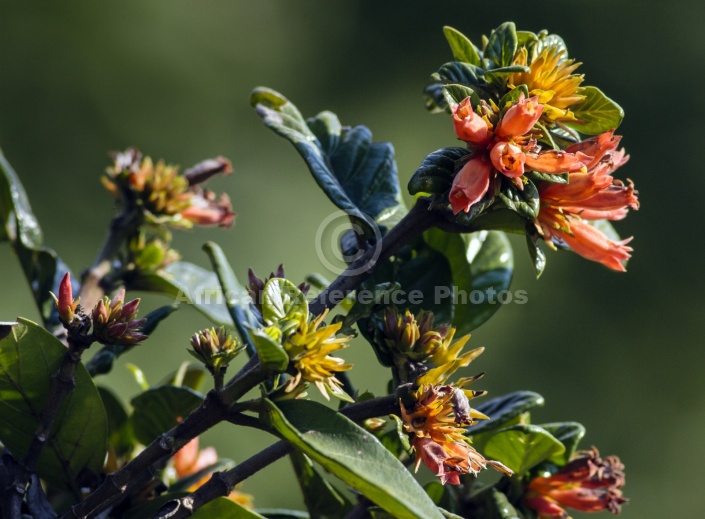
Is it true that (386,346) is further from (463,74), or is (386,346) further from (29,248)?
(29,248)

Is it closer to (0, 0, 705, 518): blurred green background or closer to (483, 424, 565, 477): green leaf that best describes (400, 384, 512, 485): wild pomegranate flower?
(483, 424, 565, 477): green leaf

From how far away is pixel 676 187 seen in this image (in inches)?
128

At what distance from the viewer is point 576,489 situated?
0.71 m

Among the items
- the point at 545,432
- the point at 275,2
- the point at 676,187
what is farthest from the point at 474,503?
the point at 275,2

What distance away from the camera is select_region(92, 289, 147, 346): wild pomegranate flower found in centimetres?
59

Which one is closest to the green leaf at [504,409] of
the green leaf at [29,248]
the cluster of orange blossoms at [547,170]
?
the cluster of orange blossoms at [547,170]

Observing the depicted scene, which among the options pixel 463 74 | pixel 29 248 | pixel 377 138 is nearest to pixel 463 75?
pixel 463 74

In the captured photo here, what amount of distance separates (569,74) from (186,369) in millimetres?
460

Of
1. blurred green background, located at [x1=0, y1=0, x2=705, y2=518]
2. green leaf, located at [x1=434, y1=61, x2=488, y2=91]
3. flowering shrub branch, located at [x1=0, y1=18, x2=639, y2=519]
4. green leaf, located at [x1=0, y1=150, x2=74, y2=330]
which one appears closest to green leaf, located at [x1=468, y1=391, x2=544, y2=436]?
flowering shrub branch, located at [x1=0, y1=18, x2=639, y2=519]

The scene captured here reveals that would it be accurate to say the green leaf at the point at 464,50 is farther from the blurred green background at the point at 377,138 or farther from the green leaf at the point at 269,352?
the blurred green background at the point at 377,138

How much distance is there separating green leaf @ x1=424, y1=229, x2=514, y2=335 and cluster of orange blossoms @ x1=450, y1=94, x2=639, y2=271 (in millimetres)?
96

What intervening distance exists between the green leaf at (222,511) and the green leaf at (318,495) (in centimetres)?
14

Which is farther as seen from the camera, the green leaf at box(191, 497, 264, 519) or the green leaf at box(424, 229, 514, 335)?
the green leaf at box(424, 229, 514, 335)

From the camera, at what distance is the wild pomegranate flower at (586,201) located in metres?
0.62
